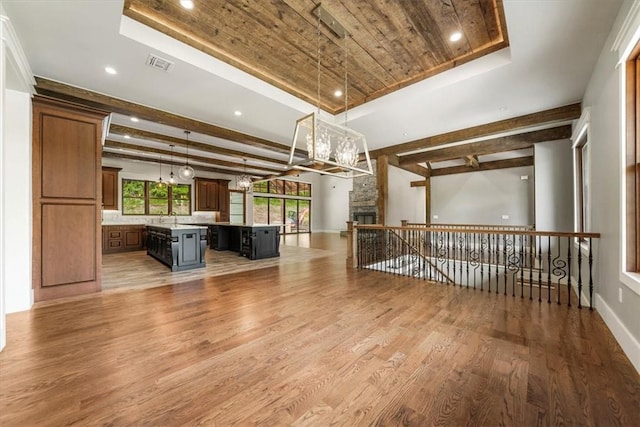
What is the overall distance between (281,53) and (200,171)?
8187 mm

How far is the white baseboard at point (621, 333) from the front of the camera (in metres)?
1.88

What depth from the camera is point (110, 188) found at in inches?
310

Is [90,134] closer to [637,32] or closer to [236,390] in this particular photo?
[236,390]

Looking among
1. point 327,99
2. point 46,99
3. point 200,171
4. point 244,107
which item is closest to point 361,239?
point 327,99

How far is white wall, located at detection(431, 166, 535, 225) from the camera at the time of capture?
777 centimetres

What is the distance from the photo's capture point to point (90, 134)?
3.58 meters

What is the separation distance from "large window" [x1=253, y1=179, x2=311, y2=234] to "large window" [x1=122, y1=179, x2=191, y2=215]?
3608 millimetres

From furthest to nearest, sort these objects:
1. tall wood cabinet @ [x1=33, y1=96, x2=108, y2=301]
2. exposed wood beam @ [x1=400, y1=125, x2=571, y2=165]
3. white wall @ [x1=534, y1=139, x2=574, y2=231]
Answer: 1. exposed wood beam @ [x1=400, y1=125, x2=571, y2=165]
2. white wall @ [x1=534, y1=139, x2=574, y2=231]
3. tall wood cabinet @ [x1=33, y1=96, x2=108, y2=301]

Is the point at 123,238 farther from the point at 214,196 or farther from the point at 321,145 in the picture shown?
the point at 321,145

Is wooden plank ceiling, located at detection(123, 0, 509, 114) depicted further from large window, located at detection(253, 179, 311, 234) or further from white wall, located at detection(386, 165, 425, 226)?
large window, located at detection(253, 179, 311, 234)

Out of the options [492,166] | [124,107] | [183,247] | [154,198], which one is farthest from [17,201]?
[492,166]

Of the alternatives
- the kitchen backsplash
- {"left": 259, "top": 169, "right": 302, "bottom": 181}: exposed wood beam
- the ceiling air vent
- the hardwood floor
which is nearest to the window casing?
the hardwood floor

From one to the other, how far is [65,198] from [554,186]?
8353 mm

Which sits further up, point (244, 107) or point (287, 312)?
point (244, 107)
